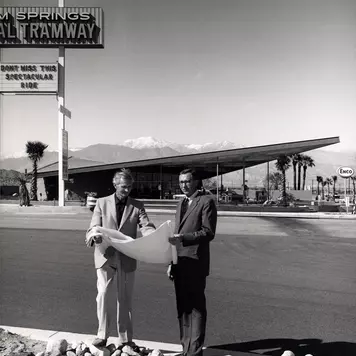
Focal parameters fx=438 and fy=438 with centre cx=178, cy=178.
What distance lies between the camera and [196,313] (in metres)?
3.78

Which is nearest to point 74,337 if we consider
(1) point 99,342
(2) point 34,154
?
(1) point 99,342

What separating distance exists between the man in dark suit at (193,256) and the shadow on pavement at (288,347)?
1.62 feet

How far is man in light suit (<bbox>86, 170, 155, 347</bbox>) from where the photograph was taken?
153 inches

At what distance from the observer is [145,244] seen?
3836mm

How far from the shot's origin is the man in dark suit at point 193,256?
3.70 metres

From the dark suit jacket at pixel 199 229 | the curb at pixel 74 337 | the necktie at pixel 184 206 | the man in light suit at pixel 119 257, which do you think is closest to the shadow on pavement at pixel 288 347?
the curb at pixel 74 337

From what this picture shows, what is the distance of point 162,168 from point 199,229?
33.1 meters

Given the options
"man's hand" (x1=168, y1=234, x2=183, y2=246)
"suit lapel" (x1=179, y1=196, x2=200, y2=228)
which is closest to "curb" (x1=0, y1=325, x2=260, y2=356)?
"man's hand" (x1=168, y1=234, x2=183, y2=246)

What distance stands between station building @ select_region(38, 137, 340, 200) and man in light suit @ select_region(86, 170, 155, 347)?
78.3 feet

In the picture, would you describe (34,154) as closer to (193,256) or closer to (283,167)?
(283,167)

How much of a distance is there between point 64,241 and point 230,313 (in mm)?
7377

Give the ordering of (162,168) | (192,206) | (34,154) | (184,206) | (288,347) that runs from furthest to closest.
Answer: (34,154)
(162,168)
(288,347)
(184,206)
(192,206)

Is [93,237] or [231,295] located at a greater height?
[93,237]

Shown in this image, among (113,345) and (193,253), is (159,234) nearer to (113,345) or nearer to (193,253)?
(193,253)
